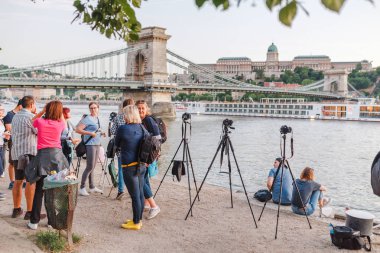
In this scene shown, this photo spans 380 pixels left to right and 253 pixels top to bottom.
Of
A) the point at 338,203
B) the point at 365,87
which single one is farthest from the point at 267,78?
the point at 338,203

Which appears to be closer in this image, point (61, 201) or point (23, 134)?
point (61, 201)

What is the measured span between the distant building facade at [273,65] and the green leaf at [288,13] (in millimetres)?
139805

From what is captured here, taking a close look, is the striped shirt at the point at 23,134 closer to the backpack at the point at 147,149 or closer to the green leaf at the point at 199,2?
the backpack at the point at 147,149

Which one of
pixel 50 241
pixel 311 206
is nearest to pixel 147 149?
pixel 50 241

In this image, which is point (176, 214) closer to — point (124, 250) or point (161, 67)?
point (124, 250)

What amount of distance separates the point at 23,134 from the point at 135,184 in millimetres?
1311

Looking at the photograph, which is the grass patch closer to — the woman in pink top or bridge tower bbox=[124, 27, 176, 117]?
the woman in pink top

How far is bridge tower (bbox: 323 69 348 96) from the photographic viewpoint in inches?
3861

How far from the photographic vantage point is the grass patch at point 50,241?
3693 millimetres

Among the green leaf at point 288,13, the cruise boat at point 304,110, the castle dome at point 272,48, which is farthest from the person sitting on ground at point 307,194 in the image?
the castle dome at point 272,48

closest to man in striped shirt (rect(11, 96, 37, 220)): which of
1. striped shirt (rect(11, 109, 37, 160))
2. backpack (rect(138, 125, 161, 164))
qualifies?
striped shirt (rect(11, 109, 37, 160))

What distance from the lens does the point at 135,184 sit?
14.5 ft

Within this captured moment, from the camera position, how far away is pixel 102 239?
419 centimetres

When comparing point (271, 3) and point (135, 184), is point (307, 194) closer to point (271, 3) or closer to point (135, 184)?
point (135, 184)
